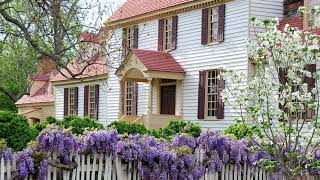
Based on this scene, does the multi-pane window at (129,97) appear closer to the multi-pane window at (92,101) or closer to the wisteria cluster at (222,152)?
the multi-pane window at (92,101)

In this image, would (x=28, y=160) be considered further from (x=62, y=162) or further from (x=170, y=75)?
(x=170, y=75)

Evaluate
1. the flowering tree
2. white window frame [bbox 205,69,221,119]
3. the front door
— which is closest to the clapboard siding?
the front door

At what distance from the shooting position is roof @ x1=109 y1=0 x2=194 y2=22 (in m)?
29.5

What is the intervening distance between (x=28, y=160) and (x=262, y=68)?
3.75 metres

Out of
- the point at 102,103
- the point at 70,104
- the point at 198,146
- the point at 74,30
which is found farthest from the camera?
the point at 70,104

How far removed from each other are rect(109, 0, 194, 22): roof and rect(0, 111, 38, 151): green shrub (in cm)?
1459

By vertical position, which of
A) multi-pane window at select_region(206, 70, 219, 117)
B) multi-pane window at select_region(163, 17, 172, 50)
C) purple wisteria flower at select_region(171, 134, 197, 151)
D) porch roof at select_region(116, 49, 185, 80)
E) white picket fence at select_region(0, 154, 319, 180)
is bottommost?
white picket fence at select_region(0, 154, 319, 180)

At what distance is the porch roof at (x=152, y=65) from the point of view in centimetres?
2778

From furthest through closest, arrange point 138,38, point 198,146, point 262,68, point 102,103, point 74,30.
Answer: point 102,103
point 138,38
point 74,30
point 198,146
point 262,68

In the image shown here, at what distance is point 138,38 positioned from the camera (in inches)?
1261

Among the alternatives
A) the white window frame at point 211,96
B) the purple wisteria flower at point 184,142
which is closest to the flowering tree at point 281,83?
the purple wisteria flower at point 184,142

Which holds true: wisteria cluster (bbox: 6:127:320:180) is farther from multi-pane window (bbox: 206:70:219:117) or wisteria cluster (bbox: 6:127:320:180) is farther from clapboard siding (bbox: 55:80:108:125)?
clapboard siding (bbox: 55:80:108:125)

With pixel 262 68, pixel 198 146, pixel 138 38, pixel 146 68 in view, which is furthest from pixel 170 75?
pixel 262 68

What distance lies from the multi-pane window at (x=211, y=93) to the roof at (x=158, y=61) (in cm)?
189
